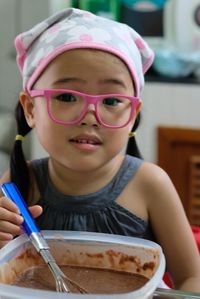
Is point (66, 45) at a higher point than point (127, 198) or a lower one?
higher

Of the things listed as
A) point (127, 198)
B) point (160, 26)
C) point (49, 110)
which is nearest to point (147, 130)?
point (160, 26)

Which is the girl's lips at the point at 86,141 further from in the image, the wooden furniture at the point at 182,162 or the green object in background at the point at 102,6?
the green object in background at the point at 102,6

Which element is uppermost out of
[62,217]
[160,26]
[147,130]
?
[62,217]

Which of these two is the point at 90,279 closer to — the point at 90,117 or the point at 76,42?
the point at 90,117

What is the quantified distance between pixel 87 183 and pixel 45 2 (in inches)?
67.9

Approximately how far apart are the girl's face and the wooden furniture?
1.58 m

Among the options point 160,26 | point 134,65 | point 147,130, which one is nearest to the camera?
point 134,65

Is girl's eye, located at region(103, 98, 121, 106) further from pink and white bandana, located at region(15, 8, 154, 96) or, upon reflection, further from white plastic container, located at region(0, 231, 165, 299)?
white plastic container, located at region(0, 231, 165, 299)

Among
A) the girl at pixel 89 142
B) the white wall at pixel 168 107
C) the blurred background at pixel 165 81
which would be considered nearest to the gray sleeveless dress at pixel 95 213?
the girl at pixel 89 142

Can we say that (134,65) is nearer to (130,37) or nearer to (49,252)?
(130,37)

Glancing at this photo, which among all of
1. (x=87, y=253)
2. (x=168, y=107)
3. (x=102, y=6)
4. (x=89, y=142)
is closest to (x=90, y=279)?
(x=87, y=253)

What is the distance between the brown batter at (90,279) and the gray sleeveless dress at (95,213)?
160mm

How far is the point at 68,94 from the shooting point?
2.58 ft

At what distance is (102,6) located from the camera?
250cm
